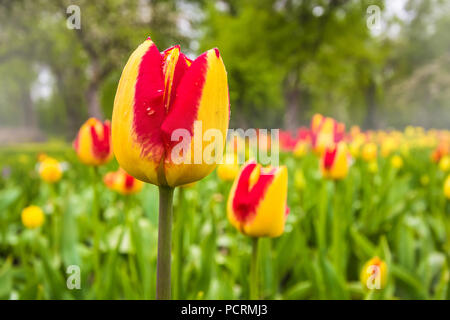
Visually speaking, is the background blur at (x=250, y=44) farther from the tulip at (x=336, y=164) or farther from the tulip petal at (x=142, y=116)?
the tulip petal at (x=142, y=116)

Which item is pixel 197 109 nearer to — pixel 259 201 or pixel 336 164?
pixel 259 201

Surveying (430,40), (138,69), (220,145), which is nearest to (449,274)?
(220,145)

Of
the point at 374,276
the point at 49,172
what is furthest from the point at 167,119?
the point at 49,172

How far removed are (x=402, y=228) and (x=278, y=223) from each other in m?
1.37

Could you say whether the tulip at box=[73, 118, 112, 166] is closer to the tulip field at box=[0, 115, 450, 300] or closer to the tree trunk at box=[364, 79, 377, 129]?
the tulip field at box=[0, 115, 450, 300]

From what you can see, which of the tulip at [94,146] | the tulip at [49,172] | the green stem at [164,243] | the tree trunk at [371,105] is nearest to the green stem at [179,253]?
the tulip at [94,146]

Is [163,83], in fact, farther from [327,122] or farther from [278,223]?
[327,122]

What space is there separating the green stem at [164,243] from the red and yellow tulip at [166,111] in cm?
2

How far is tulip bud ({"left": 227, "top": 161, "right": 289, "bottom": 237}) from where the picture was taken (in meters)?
0.76

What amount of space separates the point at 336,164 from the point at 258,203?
2.66 ft

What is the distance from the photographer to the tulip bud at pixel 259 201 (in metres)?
0.76

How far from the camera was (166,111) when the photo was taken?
0.50 metres
